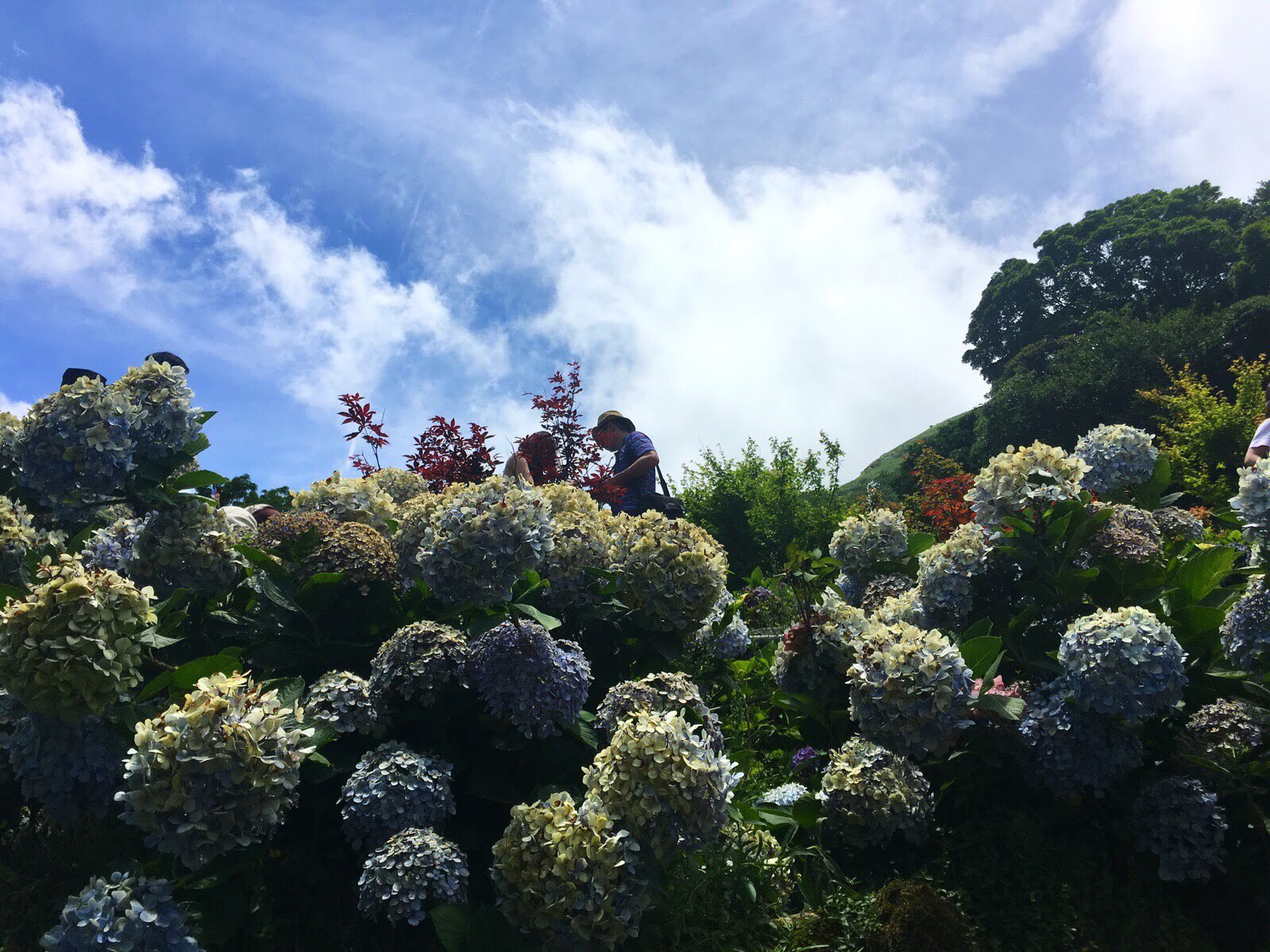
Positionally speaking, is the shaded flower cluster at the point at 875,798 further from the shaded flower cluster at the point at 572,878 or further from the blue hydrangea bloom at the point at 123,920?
the blue hydrangea bloom at the point at 123,920

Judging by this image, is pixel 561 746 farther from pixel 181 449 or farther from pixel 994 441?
pixel 994 441

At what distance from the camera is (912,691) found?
313cm

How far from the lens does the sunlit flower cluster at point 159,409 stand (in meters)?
3.40

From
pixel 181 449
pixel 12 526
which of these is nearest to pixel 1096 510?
pixel 181 449

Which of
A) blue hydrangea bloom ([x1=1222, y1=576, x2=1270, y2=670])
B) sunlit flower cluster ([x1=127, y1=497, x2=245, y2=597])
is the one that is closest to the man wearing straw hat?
sunlit flower cluster ([x1=127, y1=497, x2=245, y2=597])

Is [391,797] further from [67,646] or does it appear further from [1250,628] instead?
[1250,628]

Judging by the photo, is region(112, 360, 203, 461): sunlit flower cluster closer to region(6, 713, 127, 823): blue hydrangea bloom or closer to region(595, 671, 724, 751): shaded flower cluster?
region(6, 713, 127, 823): blue hydrangea bloom

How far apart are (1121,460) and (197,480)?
15.2ft

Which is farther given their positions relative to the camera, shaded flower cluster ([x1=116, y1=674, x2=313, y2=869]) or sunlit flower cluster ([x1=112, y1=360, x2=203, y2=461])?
sunlit flower cluster ([x1=112, y1=360, x2=203, y2=461])

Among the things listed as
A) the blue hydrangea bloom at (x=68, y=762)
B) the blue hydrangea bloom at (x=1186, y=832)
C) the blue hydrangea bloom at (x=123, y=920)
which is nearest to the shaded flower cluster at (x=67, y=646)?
the blue hydrangea bloom at (x=68, y=762)

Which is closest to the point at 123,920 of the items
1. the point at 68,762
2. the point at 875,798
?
the point at 68,762

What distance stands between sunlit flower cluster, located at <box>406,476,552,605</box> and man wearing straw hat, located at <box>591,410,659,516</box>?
12.7 ft

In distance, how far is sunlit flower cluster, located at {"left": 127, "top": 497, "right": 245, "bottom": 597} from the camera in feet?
11.4

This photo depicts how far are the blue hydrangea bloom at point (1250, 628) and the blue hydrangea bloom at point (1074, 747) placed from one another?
513 mm
